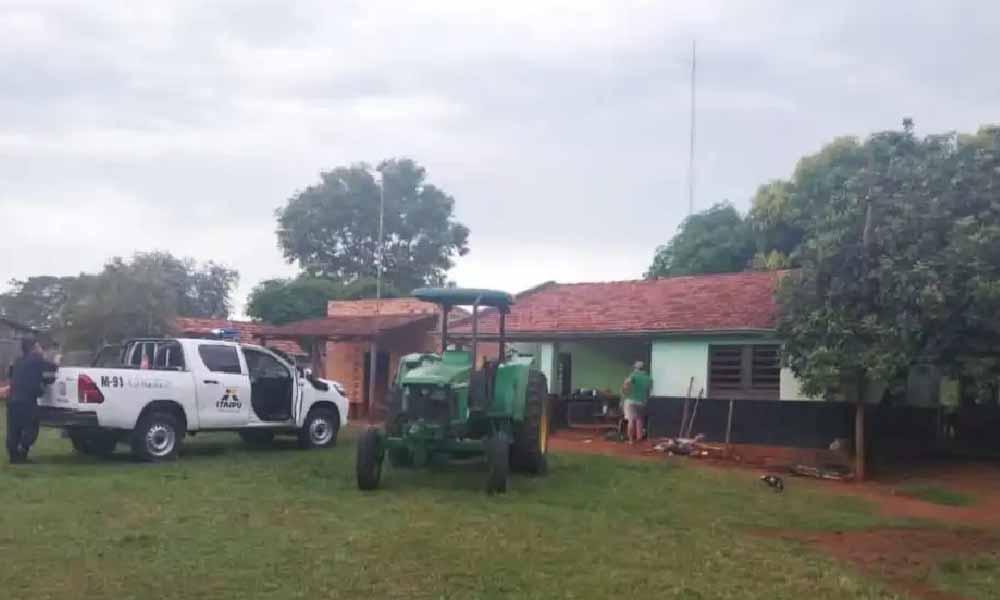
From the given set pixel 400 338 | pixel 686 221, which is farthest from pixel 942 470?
pixel 686 221

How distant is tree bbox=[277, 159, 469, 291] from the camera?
48.1 m

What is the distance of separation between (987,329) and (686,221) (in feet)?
64.9

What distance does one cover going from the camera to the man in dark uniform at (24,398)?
13789 mm

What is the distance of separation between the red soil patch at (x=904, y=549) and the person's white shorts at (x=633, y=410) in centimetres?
864

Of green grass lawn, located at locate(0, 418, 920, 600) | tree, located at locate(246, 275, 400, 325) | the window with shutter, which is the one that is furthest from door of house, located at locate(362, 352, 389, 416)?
green grass lawn, located at locate(0, 418, 920, 600)

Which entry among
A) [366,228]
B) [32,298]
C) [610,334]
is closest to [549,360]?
[610,334]

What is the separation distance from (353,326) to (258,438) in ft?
28.2

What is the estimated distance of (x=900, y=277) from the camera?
14906mm

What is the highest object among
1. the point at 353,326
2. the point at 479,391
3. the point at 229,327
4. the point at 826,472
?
the point at 229,327

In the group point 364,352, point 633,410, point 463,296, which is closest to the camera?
point 463,296

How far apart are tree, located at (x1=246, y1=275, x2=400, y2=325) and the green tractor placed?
25948mm

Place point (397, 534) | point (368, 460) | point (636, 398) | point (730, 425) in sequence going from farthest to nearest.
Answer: point (636, 398) → point (730, 425) → point (368, 460) → point (397, 534)

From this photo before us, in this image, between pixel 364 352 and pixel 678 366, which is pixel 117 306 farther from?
pixel 678 366

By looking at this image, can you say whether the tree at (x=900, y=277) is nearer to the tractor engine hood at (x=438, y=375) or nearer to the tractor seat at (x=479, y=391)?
the tractor seat at (x=479, y=391)
